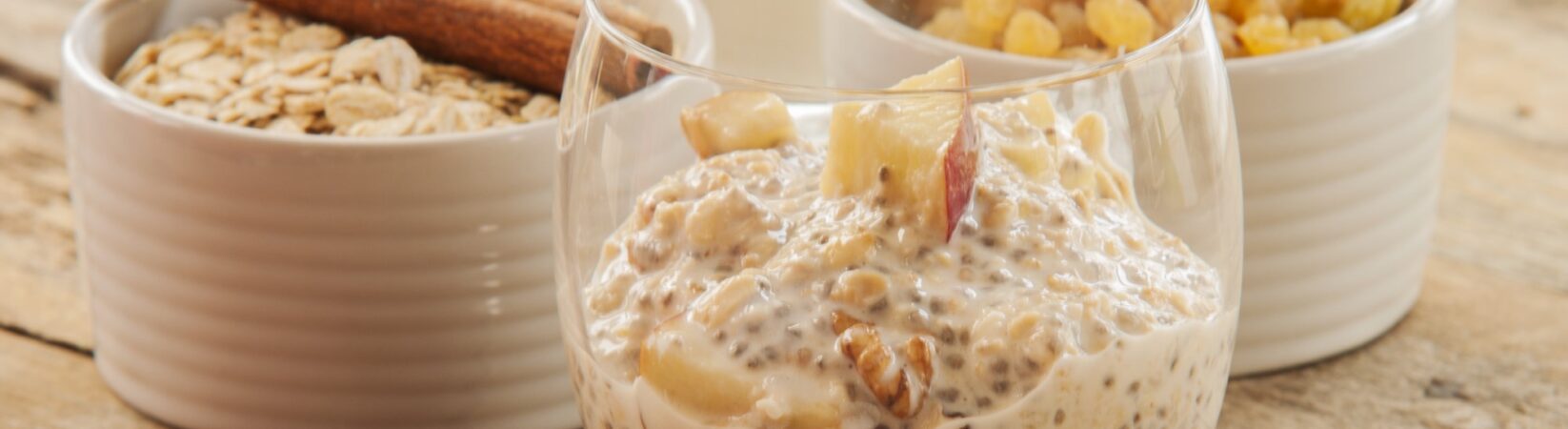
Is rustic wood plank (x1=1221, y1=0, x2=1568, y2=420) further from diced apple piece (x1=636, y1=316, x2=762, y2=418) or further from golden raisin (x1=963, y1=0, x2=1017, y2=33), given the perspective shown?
diced apple piece (x1=636, y1=316, x2=762, y2=418)

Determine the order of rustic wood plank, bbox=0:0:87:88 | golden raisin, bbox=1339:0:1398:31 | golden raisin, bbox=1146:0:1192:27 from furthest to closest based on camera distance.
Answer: rustic wood plank, bbox=0:0:87:88
golden raisin, bbox=1339:0:1398:31
golden raisin, bbox=1146:0:1192:27

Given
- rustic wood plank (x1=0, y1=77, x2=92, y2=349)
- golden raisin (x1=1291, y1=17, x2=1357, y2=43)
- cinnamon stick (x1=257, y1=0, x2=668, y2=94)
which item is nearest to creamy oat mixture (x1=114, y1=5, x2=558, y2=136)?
cinnamon stick (x1=257, y1=0, x2=668, y2=94)

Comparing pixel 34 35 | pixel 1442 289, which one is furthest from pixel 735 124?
pixel 34 35

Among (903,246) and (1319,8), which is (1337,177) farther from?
(903,246)

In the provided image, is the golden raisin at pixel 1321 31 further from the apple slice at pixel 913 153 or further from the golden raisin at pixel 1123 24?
the apple slice at pixel 913 153

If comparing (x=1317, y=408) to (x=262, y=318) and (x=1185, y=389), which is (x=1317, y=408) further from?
(x=262, y=318)
